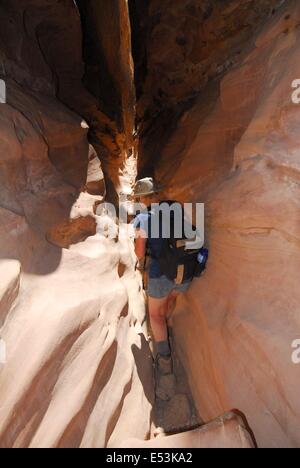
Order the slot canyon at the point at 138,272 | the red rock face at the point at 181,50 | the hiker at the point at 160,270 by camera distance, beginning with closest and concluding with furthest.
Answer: the slot canyon at the point at 138,272, the hiker at the point at 160,270, the red rock face at the point at 181,50

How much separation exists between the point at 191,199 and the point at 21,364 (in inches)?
117

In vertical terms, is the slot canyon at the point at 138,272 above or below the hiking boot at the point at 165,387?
above

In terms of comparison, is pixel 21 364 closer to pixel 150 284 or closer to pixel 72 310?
pixel 72 310

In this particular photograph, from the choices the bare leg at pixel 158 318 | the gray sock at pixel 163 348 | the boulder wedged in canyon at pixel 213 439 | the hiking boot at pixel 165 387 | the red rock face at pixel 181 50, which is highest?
the red rock face at pixel 181 50

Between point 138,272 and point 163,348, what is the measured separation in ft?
4.49

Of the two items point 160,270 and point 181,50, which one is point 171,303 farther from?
point 181,50

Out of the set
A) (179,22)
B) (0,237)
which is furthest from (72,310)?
(179,22)

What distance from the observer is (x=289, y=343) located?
7.53 feet

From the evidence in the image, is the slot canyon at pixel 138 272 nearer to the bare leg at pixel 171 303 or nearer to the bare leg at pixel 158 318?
the bare leg at pixel 171 303

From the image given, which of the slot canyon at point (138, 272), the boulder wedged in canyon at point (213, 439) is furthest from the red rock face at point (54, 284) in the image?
the boulder wedged in canyon at point (213, 439)

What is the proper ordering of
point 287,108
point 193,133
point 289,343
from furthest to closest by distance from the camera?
point 193,133, point 287,108, point 289,343

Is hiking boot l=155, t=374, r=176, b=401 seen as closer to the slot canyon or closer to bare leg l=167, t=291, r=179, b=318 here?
the slot canyon

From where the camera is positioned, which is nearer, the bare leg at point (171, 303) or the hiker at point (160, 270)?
the hiker at point (160, 270)

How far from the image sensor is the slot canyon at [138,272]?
2.06 m
